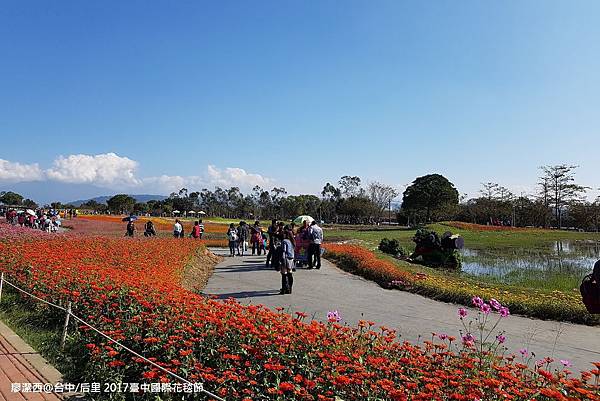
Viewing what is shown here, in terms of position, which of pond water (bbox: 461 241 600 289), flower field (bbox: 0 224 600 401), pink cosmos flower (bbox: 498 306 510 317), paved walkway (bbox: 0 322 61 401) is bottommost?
pond water (bbox: 461 241 600 289)

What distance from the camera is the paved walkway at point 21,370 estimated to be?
14.2ft

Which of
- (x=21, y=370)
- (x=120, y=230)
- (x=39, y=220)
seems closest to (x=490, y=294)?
(x=21, y=370)

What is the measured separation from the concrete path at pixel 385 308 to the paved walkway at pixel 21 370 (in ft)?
13.0

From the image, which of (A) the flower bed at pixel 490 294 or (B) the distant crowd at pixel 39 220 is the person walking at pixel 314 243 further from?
(B) the distant crowd at pixel 39 220

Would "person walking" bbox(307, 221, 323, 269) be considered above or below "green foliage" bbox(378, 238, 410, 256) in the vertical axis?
above

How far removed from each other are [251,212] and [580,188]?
5778cm

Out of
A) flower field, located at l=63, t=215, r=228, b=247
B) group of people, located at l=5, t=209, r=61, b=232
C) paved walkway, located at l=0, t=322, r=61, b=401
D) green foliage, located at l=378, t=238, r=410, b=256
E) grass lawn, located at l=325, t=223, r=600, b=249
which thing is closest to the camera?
paved walkway, located at l=0, t=322, r=61, b=401

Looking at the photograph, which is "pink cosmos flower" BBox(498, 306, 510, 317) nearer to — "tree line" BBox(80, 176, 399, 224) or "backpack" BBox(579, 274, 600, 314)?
"backpack" BBox(579, 274, 600, 314)

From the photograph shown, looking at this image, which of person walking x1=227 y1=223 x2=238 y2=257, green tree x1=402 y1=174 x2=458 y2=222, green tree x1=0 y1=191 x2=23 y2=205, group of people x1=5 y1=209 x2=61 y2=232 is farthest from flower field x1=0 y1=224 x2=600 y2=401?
green tree x1=0 y1=191 x2=23 y2=205

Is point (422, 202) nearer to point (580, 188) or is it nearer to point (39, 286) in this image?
point (580, 188)

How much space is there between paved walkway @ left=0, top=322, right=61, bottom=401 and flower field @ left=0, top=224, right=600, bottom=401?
0.34m

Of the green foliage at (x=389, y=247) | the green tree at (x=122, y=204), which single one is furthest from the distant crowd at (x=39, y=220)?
the green tree at (x=122, y=204)

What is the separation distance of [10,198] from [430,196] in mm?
85974

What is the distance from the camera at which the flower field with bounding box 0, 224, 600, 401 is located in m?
3.46
